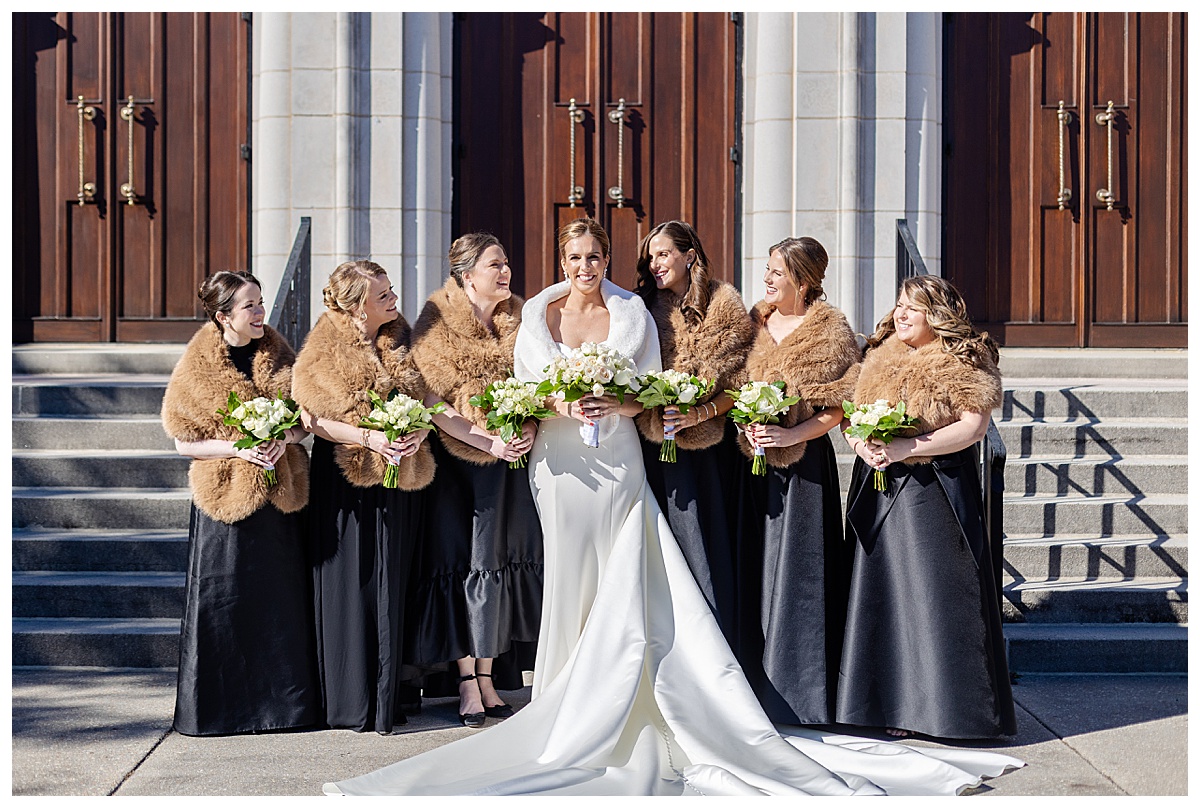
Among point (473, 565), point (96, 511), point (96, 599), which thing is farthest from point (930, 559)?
point (96, 511)

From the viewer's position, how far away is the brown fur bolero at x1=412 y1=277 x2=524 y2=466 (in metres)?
5.22

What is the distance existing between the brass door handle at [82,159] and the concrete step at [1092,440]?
6850 millimetres

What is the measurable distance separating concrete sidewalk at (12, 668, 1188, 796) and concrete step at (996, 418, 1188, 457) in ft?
6.77

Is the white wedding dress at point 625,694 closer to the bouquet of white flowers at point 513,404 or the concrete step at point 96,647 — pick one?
the bouquet of white flowers at point 513,404

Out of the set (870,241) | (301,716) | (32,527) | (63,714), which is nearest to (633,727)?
(301,716)

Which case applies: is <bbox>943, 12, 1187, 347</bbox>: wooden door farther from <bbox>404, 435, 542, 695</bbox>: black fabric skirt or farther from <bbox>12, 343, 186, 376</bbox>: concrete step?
<bbox>12, 343, 186, 376</bbox>: concrete step

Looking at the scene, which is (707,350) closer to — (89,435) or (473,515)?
(473,515)

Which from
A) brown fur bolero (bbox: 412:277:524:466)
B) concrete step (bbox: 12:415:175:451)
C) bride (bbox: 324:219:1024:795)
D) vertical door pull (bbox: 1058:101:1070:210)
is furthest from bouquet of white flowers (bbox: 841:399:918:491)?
vertical door pull (bbox: 1058:101:1070:210)

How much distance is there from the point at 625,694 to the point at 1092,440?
4.42 metres

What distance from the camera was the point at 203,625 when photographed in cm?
517

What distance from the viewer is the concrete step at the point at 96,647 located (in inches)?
240

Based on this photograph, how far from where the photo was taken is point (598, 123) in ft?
30.0
